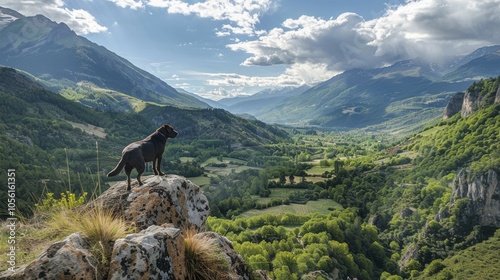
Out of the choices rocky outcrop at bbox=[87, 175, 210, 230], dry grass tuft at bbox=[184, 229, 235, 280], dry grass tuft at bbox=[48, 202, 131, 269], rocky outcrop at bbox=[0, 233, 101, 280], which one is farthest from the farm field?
rocky outcrop at bbox=[0, 233, 101, 280]

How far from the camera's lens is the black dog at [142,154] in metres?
11.9

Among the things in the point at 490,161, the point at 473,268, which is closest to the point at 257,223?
the point at 473,268

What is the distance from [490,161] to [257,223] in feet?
449

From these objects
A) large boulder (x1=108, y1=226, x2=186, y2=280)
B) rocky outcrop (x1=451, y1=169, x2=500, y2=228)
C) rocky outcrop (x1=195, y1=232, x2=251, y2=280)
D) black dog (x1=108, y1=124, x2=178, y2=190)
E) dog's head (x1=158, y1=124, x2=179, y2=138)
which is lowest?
rocky outcrop (x1=451, y1=169, x2=500, y2=228)

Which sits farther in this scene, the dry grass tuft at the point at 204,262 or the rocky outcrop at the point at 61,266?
the dry grass tuft at the point at 204,262

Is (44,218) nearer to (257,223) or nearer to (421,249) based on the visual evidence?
(257,223)

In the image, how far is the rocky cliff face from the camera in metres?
6.68

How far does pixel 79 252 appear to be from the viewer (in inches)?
274

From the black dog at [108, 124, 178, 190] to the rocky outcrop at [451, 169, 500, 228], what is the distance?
18995 centimetres

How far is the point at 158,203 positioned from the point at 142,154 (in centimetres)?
234

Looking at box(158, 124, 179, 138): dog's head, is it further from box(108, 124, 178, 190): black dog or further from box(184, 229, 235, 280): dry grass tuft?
box(184, 229, 235, 280): dry grass tuft

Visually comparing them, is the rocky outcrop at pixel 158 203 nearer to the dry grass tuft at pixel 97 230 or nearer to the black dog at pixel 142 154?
the black dog at pixel 142 154

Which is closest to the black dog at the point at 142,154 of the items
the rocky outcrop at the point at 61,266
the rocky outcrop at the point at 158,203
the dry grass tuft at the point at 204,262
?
the rocky outcrop at the point at 158,203

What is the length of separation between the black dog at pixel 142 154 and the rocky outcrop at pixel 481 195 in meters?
190
